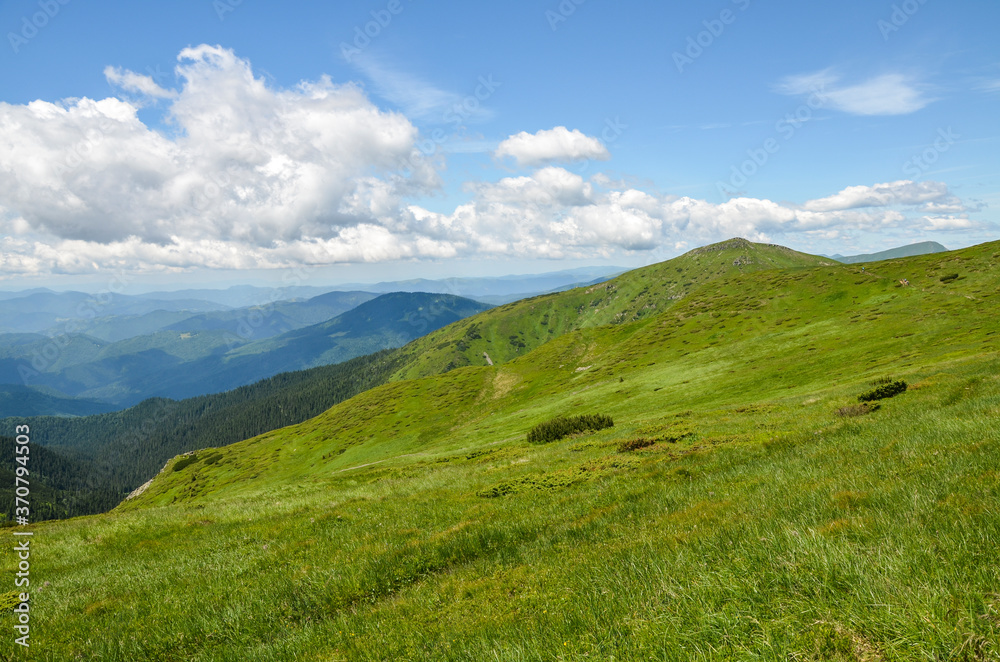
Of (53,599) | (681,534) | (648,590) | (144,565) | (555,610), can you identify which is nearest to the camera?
(648,590)

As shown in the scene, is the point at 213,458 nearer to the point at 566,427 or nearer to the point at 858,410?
the point at 566,427

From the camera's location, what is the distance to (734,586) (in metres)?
4.91

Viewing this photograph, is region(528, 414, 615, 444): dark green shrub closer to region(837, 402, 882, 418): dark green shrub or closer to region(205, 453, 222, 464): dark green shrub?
region(837, 402, 882, 418): dark green shrub

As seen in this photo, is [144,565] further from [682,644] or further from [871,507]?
[871,507]

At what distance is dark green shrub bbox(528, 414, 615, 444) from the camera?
4156 cm

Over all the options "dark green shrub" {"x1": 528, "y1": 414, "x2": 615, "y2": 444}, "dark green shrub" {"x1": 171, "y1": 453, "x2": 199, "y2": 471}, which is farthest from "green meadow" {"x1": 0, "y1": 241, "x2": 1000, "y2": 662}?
"dark green shrub" {"x1": 171, "y1": 453, "x2": 199, "y2": 471}

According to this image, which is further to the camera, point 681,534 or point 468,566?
point 468,566

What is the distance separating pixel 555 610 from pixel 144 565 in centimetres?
1379

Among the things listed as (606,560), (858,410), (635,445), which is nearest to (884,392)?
(858,410)

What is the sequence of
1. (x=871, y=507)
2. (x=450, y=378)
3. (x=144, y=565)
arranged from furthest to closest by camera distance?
(x=450, y=378), (x=144, y=565), (x=871, y=507)

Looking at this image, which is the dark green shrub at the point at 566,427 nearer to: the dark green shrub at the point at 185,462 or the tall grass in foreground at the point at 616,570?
the tall grass in foreground at the point at 616,570

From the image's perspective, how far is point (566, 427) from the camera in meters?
43.1

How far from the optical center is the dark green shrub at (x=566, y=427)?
41.6 metres

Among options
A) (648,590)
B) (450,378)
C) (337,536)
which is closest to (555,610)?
(648,590)
